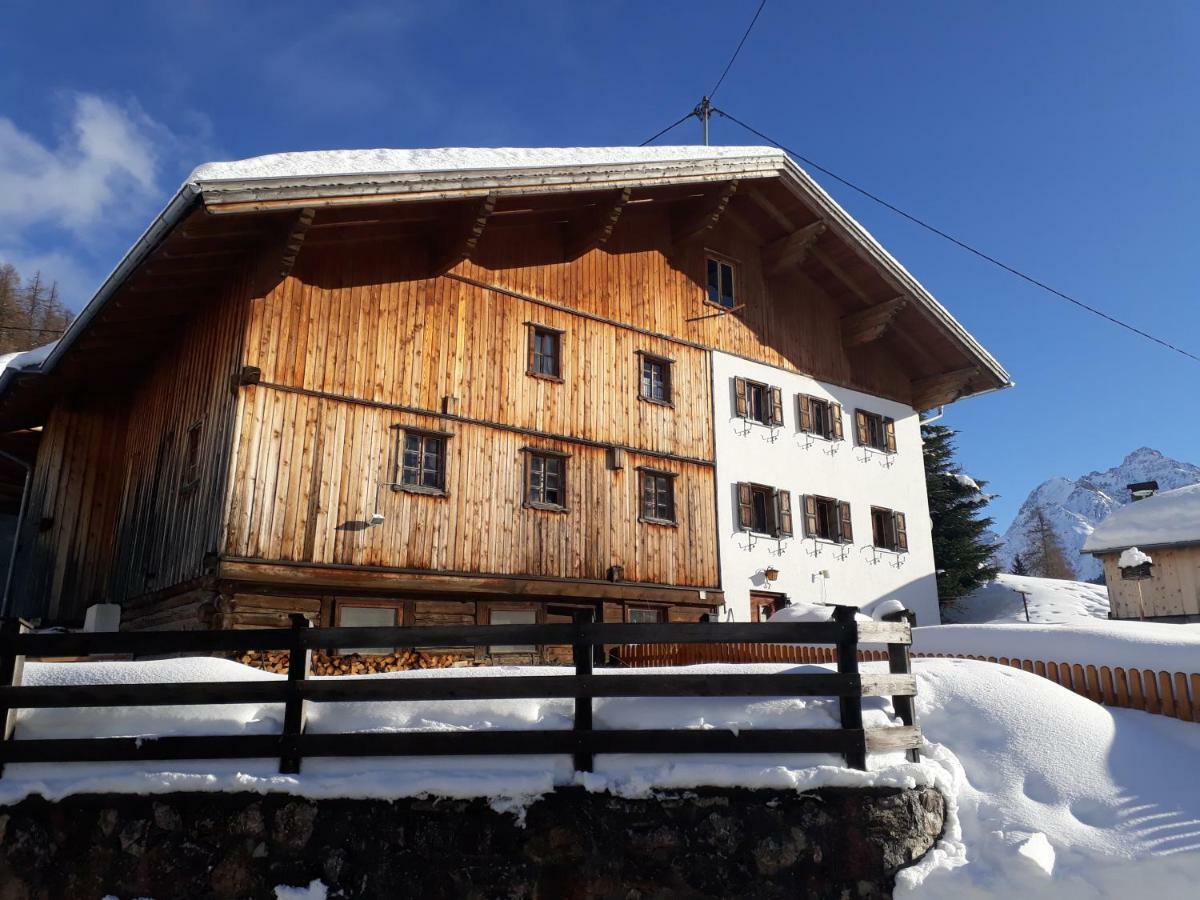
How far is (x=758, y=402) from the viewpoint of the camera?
2178 centimetres

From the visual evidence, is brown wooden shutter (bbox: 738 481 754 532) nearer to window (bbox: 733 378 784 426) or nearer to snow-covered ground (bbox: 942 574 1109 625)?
window (bbox: 733 378 784 426)

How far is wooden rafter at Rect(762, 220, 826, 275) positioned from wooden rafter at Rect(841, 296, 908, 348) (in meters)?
2.20

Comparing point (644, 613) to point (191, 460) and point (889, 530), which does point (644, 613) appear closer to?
point (889, 530)

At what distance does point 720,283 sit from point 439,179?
896 cm

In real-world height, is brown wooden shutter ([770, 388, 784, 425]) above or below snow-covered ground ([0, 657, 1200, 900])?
above

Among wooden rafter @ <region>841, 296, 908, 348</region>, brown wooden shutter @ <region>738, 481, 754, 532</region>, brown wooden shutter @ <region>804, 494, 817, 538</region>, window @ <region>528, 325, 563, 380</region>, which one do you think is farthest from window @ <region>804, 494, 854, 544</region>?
window @ <region>528, 325, 563, 380</region>

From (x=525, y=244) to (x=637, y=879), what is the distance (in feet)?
46.2

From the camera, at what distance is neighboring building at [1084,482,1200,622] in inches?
1006

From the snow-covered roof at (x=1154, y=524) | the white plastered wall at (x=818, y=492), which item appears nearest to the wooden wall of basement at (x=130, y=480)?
the white plastered wall at (x=818, y=492)

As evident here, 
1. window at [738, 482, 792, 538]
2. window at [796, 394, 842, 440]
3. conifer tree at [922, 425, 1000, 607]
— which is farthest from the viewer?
conifer tree at [922, 425, 1000, 607]

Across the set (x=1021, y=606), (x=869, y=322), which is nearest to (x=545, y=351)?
(x=869, y=322)

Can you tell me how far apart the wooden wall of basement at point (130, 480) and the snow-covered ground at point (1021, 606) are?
91.4ft

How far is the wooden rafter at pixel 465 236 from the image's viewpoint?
1583 centimetres

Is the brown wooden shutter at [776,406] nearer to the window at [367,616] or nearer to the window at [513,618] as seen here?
the window at [513,618]
